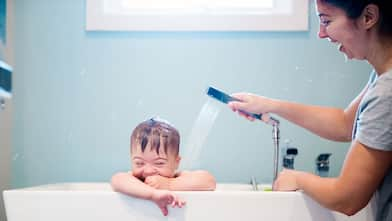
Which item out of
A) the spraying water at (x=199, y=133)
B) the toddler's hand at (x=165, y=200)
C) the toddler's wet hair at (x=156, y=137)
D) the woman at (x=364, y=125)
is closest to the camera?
the woman at (x=364, y=125)

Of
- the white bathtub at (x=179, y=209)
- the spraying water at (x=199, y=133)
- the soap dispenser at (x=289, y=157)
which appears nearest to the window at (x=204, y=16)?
the spraying water at (x=199, y=133)

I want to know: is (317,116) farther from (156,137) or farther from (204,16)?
(204,16)

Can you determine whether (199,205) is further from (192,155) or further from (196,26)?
(196,26)

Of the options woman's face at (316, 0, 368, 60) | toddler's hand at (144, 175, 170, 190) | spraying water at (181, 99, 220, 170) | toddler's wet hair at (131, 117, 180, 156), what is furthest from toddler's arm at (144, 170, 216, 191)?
spraying water at (181, 99, 220, 170)

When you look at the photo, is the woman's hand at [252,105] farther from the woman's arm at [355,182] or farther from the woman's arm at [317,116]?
the woman's arm at [355,182]

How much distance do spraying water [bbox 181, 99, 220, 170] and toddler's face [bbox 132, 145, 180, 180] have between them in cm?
53

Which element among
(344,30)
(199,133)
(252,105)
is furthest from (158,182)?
(199,133)

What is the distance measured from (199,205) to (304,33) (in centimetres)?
107

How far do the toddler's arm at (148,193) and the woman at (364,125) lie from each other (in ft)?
0.92

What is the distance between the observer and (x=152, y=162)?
4.74 ft

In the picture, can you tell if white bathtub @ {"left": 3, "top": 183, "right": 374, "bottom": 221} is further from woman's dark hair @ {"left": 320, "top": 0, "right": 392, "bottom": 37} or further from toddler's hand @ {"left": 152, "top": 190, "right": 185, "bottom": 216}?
woman's dark hair @ {"left": 320, "top": 0, "right": 392, "bottom": 37}

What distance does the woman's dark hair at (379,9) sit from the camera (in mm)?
1179

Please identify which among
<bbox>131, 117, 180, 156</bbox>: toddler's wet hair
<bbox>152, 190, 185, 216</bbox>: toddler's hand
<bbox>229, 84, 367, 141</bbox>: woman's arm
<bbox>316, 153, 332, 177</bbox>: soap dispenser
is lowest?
<bbox>316, 153, 332, 177</bbox>: soap dispenser

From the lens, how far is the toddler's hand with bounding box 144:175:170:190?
134 centimetres
